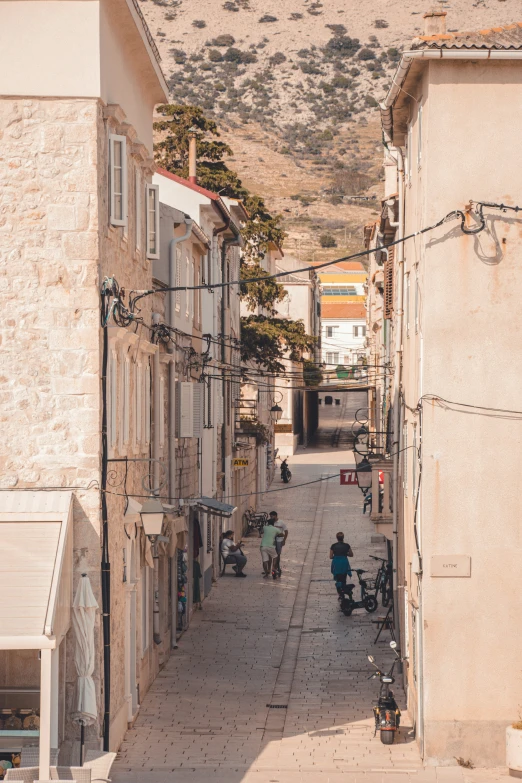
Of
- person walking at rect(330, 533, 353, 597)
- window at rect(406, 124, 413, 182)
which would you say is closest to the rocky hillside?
person walking at rect(330, 533, 353, 597)

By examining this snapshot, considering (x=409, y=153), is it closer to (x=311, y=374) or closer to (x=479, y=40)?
(x=479, y=40)

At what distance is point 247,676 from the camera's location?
22.3 m

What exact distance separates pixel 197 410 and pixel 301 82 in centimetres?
14843

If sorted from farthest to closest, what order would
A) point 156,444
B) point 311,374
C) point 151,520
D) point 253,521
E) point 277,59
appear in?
point 277,59 < point 253,521 < point 311,374 < point 156,444 < point 151,520

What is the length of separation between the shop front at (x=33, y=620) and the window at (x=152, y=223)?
19.8 ft

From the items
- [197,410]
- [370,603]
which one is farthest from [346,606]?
[197,410]

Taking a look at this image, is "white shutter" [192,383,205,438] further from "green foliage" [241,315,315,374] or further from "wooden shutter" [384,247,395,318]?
"green foliage" [241,315,315,374]

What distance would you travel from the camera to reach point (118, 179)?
56.1 feet

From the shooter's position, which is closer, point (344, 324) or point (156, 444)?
point (156, 444)

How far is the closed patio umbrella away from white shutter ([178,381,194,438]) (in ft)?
30.9

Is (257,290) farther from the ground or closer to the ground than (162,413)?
farther from the ground

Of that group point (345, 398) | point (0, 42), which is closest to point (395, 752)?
point (0, 42)

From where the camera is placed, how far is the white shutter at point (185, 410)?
82.4ft

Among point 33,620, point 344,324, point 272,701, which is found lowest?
point 272,701
